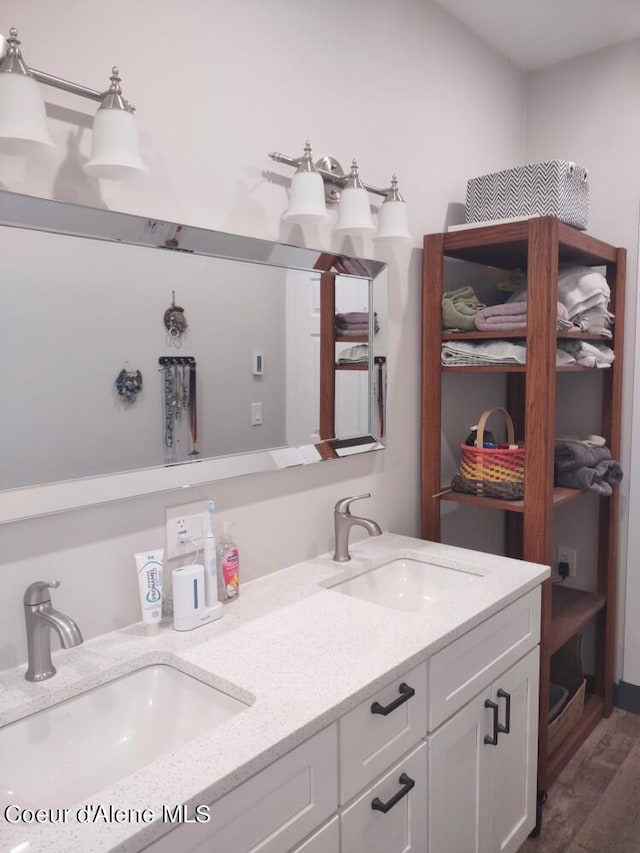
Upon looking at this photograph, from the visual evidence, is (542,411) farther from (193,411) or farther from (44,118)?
(44,118)

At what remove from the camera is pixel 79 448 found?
4.13 feet

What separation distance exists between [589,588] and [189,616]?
77.2 inches

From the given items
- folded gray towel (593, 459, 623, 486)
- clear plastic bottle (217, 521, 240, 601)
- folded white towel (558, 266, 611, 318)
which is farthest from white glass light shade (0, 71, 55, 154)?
folded gray towel (593, 459, 623, 486)

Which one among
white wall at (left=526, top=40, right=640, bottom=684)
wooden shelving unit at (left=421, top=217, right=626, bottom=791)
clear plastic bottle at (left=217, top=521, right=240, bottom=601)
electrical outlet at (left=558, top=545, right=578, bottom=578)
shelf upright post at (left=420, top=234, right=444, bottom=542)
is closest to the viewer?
clear plastic bottle at (left=217, top=521, right=240, bottom=601)

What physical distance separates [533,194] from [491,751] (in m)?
1.62

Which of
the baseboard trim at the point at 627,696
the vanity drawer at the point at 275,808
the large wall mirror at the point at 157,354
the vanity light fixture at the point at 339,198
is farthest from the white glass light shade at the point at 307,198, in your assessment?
the baseboard trim at the point at 627,696

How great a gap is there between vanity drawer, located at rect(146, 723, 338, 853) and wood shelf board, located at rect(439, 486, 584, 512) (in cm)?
112

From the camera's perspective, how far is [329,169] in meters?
1.74

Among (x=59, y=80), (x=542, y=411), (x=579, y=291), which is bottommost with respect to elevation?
(x=542, y=411)

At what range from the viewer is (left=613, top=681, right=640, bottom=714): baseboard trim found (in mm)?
2533

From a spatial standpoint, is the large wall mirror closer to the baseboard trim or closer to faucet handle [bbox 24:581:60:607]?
faucet handle [bbox 24:581:60:607]

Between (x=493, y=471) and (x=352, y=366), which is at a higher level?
(x=352, y=366)

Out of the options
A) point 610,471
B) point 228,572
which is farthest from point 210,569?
point 610,471

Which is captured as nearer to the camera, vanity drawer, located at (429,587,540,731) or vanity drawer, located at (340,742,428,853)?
vanity drawer, located at (340,742,428,853)
